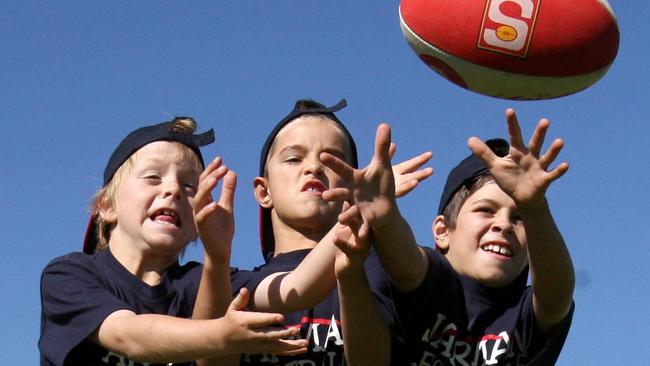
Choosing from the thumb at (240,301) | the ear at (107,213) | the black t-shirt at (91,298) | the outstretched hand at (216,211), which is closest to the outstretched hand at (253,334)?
the thumb at (240,301)

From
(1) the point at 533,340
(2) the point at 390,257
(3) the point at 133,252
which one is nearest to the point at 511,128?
(2) the point at 390,257

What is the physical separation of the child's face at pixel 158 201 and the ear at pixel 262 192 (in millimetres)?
569

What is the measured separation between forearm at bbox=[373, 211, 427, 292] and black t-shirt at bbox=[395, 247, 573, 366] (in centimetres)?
10

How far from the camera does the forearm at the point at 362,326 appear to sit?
694cm

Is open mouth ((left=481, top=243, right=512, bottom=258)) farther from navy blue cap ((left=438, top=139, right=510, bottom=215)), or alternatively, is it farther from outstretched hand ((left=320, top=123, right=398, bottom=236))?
outstretched hand ((left=320, top=123, right=398, bottom=236))

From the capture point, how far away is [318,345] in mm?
7512

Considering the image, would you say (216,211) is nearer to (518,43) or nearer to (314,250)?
(314,250)

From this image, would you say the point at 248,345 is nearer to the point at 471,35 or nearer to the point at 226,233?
the point at 226,233

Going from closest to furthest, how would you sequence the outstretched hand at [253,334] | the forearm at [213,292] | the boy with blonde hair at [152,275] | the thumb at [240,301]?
the outstretched hand at [253,334], the thumb at [240,301], the boy with blonde hair at [152,275], the forearm at [213,292]

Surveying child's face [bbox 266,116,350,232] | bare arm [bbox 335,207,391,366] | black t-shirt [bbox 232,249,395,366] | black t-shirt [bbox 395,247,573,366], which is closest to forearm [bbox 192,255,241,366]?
black t-shirt [bbox 232,249,395,366]

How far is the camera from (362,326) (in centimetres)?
706

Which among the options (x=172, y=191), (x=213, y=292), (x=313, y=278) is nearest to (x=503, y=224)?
(x=313, y=278)

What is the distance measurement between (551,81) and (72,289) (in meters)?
3.18

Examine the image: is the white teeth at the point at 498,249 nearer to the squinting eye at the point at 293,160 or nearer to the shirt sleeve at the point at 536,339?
the shirt sleeve at the point at 536,339
